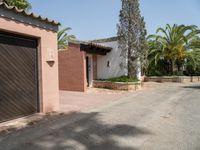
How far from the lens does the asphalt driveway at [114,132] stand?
5289 mm

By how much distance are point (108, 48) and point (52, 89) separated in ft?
34.5

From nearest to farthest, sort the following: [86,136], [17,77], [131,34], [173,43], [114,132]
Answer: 1. [86,136]
2. [114,132]
3. [17,77]
4. [131,34]
5. [173,43]

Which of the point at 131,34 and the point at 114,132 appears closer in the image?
the point at 114,132

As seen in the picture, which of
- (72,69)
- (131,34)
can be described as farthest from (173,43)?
(72,69)

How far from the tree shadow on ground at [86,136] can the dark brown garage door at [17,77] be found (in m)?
1.26

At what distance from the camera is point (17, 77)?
25.5 ft

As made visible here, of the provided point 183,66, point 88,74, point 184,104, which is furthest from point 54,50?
point 183,66

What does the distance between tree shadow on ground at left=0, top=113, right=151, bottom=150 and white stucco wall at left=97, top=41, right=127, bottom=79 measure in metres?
11.7

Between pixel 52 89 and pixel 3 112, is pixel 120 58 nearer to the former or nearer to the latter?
pixel 52 89

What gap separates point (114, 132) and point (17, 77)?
3579 mm

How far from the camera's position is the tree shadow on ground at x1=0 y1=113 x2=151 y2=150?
5223 mm

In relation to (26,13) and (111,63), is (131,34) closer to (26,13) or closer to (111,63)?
(111,63)

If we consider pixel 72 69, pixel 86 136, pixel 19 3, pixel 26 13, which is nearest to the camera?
pixel 86 136

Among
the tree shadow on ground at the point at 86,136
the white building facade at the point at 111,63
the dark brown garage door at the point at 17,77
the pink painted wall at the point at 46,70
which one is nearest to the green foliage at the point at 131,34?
the white building facade at the point at 111,63
